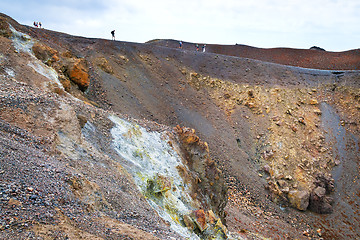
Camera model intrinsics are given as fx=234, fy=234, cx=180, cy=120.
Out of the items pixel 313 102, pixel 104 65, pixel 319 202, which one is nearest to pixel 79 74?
pixel 104 65

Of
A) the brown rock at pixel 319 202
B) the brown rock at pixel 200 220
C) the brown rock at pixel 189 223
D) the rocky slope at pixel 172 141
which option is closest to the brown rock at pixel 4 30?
the rocky slope at pixel 172 141

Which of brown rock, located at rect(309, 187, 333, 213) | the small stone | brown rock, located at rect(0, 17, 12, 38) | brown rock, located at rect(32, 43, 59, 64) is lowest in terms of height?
brown rock, located at rect(309, 187, 333, 213)

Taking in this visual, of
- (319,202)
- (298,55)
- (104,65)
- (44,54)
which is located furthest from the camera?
(298,55)

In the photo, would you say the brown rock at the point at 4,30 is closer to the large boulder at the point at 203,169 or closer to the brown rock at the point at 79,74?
the brown rock at the point at 79,74

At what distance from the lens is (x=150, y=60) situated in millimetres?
25953

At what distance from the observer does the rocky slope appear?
5.78 m

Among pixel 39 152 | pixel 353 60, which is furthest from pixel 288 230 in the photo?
pixel 353 60

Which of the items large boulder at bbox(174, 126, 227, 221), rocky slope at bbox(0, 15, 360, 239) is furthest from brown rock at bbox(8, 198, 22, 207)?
large boulder at bbox(174, 126, 227, 221)

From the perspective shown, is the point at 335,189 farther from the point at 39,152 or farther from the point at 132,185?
the point at 39,152

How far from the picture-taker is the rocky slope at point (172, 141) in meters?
5.78

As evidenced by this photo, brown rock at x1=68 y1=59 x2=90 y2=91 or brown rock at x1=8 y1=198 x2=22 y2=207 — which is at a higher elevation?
brown rock at x1=68 y1=59 x2=90 y2=91

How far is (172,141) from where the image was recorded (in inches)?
505

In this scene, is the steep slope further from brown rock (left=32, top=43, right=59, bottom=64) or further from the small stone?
brown rock (left=32, top=43, right=59, bottom=64)

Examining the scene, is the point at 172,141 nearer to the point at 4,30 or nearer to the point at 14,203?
the point at 14,203
